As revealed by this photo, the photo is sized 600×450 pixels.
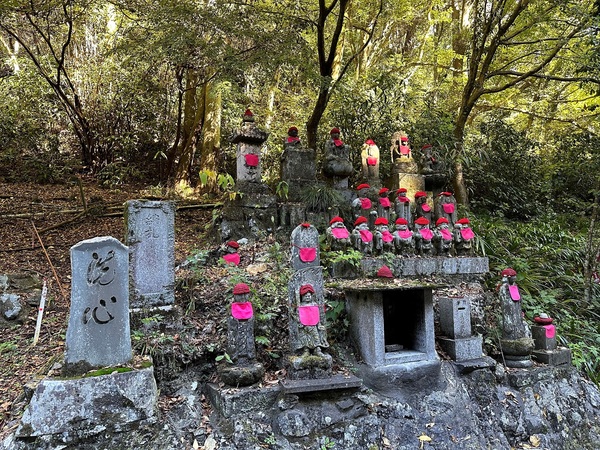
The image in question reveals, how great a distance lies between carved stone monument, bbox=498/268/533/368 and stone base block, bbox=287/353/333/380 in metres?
3.02

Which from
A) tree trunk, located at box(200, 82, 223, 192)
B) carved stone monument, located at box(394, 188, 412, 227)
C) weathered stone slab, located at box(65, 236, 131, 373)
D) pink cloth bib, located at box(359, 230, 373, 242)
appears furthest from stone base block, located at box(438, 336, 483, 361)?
tree trunk, located at box(200, 82, 223, 192)

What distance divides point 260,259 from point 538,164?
11.0 meters

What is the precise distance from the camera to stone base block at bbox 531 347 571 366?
20.5 ft

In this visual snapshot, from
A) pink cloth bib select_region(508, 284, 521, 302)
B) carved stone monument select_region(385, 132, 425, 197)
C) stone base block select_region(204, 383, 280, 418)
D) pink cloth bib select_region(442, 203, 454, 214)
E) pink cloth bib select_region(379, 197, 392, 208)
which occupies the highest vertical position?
carved stone monument select_region(385, 132, 425, 197)

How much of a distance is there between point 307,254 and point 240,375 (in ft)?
5.28

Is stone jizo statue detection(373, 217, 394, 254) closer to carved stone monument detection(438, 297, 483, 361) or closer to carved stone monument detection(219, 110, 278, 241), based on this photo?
carved stone monument detection(438, 297, 483, 361)

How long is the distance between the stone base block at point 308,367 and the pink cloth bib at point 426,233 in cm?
314

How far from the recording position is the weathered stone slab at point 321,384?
4.55m

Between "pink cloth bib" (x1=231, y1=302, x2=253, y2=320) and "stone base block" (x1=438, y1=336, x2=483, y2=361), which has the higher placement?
"pink cloth bib" (x1=231, y1=302, x2=253, y2=320)

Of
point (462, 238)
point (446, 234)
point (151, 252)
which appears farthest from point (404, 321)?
point (151, 252)

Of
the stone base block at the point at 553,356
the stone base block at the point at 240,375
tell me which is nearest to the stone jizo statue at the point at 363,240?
the stone base block at the point at 240,375

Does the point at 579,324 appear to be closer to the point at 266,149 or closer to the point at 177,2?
the point at 266,149

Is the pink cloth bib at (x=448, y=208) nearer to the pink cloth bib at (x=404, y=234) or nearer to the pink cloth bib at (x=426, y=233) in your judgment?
the pink cloth bib at (x=426, y=233)

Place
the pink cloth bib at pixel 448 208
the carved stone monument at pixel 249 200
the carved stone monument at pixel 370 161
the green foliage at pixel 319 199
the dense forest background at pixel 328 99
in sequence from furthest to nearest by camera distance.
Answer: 1. the dense forest background at pixel 328 99
2. the carved stone monument at pixel 370 161
3. the green foliage at pixel 319 199
4. the pink cloth bib at pixel 448 208
5. the carved stone monument at pixel 249 200
